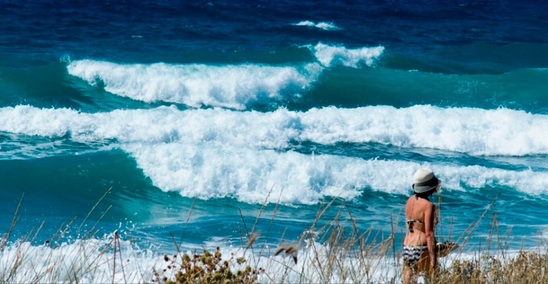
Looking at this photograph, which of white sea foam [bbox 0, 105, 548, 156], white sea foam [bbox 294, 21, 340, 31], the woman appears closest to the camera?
the woman

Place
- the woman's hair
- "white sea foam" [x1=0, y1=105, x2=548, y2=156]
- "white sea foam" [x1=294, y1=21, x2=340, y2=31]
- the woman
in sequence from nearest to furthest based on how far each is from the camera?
the woman
the woman's hair
"white sea foam" [x1=0, y1=105, x2=548, y2=156]
"white sea foam" [x1=294, y1=21, x2=340, y2=31]

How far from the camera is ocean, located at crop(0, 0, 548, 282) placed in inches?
457

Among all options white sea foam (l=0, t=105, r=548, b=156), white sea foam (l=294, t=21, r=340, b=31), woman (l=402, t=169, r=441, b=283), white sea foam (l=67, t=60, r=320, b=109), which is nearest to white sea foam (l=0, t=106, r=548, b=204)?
white sea foam (l=0, t=105, r=548, b=156)

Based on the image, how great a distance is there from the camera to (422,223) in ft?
20.7

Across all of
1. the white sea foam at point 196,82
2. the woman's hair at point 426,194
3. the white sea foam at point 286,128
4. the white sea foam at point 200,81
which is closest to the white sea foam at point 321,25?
the white sea foam at point 200,81

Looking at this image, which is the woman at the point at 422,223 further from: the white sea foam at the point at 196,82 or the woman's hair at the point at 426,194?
the white sea foam at the point at 196,82

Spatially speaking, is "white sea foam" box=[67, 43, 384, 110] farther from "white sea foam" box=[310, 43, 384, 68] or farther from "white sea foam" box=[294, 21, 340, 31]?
"white sea foam" box=[294, 21, 340, 31]

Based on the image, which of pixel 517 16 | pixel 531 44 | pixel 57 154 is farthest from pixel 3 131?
pixel 517 16

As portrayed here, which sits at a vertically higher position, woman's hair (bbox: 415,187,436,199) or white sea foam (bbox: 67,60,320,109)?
woman's hair (bbox: 415,187,436,199)

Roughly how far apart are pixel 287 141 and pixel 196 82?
6134 millimetres

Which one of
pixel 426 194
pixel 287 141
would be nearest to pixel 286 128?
pixel 287 141

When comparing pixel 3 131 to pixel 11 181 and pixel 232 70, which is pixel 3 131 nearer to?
pixel 11 181

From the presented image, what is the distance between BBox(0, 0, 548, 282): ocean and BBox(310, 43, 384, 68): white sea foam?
0.26ft

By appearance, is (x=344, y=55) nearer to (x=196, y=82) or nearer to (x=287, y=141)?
(x=196, y=82)
